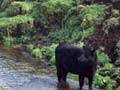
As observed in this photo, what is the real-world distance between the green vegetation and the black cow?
1235 millimetres

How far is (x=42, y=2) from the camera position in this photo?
22.7 meters

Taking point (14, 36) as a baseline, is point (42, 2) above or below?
above

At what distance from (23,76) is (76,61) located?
2.41 metres

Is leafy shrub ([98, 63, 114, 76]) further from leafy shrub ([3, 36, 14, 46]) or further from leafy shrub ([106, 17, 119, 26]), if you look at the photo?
leafy shrub ([3, 36, 14, 46])

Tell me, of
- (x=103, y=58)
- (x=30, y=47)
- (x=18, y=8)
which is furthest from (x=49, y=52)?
(x=18, y=8)

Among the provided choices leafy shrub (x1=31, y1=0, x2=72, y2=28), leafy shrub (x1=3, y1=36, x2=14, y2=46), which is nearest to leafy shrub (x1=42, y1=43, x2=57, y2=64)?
leafy shrub (x1=3, y1=36, x2=14, y2=46)

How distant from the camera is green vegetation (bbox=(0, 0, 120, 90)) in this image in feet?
56.6

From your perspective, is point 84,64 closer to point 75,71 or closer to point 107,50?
point 75,71

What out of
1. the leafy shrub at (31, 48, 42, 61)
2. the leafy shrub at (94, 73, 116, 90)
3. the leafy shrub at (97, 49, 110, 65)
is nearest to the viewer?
the leafy shrub at (94, 73, 116, 90)

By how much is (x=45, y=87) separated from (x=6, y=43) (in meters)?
6.82

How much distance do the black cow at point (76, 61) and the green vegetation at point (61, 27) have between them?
124cm

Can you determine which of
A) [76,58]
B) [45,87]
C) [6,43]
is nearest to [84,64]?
[76,58]

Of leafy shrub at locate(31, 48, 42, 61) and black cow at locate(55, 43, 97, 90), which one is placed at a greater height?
black cow at locate(55, 43, 97, 90)

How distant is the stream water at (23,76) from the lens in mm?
14469
